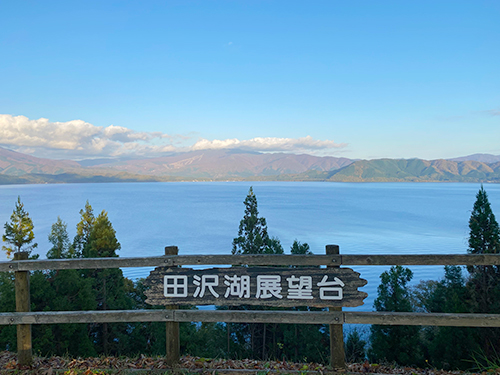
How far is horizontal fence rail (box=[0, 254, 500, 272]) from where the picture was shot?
445 centimetres

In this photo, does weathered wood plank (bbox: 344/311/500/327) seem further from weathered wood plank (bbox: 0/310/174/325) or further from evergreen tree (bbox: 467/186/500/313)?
evergreen tree (bbox: 467/186/500/313)

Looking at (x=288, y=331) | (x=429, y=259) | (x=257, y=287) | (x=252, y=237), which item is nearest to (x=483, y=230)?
(x=288, y=331)

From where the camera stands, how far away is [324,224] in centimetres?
8038

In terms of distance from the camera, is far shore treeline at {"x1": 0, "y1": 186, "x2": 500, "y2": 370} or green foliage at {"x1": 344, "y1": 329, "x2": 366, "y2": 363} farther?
far shore treeline at {"x1": 0, "y1": 186, "x2": 500, "y2": 370}

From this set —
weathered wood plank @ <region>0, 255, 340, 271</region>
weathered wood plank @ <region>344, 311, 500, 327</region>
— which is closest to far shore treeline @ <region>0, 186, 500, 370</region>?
weathered wood plank @ <region>0, 255, 340, 271</region>

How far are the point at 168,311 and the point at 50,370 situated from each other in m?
1.74

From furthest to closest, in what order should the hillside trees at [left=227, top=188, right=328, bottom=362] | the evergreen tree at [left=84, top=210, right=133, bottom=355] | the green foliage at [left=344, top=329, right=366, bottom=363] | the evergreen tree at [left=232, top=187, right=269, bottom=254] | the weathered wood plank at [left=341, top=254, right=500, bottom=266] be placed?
the evergreen tree at [left=232, top=187, right=269, bottom=254], the evergreen tree at [left=84, top=210, right=133, bottom=355], the hillside trees at [left=227, top=188, right=328, bottom=362], the green foliage at [left=344, top=329, right=366, bottom=363], the weathered wood plank at [left=341, top=254, right=500, bottom=266]

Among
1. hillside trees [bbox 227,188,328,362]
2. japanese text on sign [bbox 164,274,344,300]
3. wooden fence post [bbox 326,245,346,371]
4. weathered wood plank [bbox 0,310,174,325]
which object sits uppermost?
japanese text on sign [bbox 164,274,344,300]

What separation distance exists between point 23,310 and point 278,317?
3491 millimetres

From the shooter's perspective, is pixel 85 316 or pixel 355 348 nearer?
pixel 85 316

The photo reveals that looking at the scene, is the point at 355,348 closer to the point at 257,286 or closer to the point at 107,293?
the point at 257,286

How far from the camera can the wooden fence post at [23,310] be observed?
486cm

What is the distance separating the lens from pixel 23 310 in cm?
488

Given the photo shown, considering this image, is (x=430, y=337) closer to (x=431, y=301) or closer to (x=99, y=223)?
(x=431, y=301)
